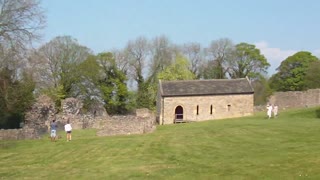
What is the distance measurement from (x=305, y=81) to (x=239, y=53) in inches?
476

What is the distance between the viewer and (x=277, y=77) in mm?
82375

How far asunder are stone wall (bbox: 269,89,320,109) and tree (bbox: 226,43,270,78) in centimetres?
1403

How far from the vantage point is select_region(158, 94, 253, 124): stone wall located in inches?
1960

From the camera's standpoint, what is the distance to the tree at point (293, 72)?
7769 cm

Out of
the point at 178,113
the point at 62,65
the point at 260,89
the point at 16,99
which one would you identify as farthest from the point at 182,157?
the point at 260,89

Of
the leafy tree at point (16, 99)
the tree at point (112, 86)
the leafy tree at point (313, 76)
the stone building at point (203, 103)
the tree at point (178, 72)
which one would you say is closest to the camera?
the leafy tree at point (16, 99)

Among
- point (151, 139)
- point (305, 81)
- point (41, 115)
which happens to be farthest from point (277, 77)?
point (151, 139)

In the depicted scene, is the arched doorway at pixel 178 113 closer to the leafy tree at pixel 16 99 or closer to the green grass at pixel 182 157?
the leafy tree at pixel 16 99

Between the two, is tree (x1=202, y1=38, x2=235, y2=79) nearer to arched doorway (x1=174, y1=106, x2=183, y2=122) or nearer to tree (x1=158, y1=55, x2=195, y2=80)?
tree (x1=158, y1=55, x2=195, y2=80)

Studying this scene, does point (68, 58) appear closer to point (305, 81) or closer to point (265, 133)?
point (305, 81)

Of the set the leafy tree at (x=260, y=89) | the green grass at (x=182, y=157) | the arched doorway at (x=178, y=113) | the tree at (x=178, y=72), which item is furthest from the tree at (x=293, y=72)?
the green grass at (x=182, y=157)

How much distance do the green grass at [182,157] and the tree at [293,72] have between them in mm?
53683

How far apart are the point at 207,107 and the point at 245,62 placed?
29.3 meters

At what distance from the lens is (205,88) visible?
5072 cm
